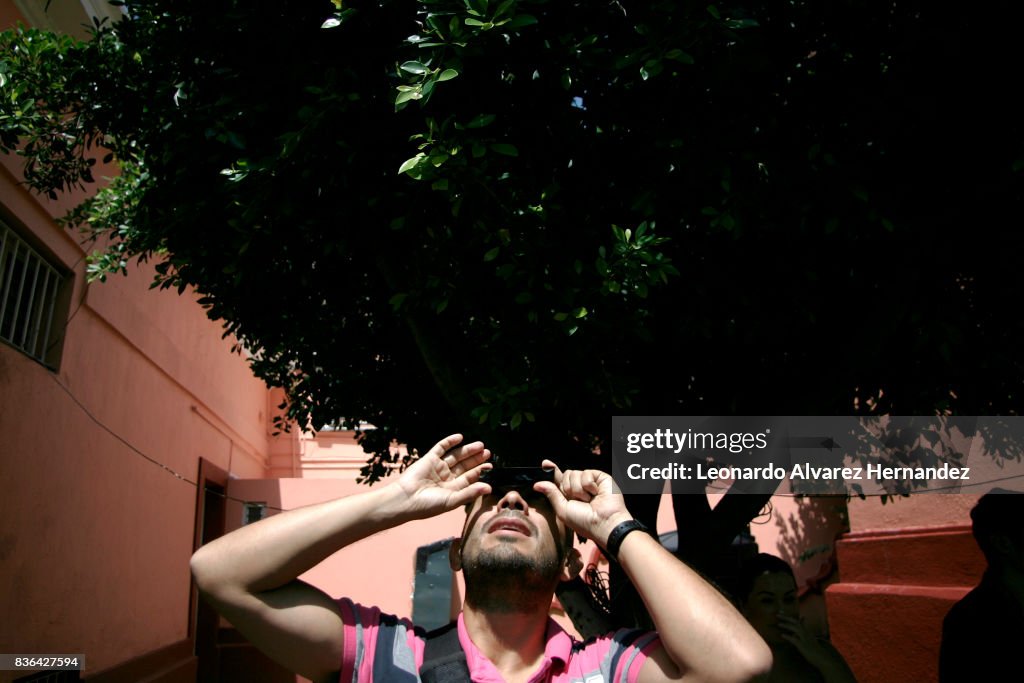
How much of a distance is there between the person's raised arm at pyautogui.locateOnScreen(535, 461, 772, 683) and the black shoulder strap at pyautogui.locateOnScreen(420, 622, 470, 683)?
439 mm

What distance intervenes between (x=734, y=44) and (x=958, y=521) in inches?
170

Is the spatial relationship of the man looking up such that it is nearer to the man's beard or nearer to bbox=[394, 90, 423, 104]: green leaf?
the man's beard

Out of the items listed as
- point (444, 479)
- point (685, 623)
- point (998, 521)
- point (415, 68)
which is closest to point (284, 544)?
point (444, 479)

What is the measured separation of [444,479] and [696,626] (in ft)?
2.38

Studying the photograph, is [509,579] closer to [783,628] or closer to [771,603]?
[783,628]

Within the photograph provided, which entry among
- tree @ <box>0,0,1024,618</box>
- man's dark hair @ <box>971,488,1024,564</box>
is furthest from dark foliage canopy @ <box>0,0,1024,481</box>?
man's dark hair @ <box>971,488,1024,564</box>

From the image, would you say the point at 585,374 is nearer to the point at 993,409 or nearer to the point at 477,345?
the point at 477,345

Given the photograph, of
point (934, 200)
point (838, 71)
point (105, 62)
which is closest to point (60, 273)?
point (105, 62)

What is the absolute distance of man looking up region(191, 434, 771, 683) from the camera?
1.69 m

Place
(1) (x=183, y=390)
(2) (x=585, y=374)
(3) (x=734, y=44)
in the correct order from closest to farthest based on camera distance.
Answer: (3) (x=734, y=44)
(2) (x=585, y=374)
(1) (x=183, y=390)

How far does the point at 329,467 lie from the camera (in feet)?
39.2

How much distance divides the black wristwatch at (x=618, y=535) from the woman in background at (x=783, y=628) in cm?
195

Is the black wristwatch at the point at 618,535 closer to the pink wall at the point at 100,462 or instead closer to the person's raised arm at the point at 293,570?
the person's raised arm at the point at 293,570

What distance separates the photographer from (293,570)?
5.88ft
